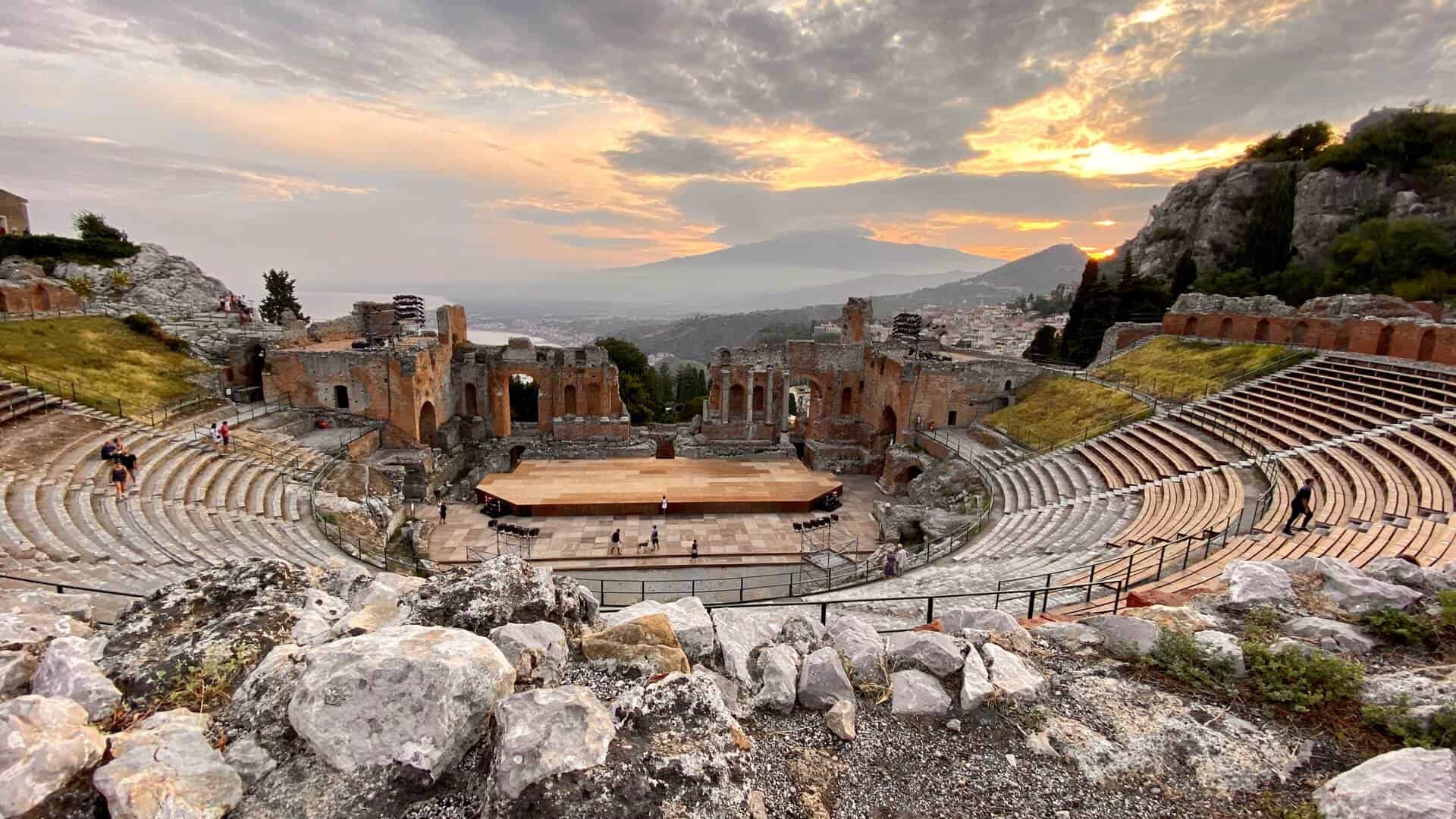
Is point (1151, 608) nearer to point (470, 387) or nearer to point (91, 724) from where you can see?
point (91, 724)

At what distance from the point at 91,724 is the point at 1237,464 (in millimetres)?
20229

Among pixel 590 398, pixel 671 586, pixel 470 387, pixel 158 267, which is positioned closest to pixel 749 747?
pixel 671 586

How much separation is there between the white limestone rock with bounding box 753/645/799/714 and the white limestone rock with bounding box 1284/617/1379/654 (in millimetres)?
4445

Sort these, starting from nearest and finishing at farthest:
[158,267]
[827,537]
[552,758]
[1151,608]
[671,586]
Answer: [552,758] → [1151,608] → [671,586] → [827,537] → [158,267]

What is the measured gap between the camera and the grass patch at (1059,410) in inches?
874

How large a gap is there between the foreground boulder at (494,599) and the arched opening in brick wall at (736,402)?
89.1 ft

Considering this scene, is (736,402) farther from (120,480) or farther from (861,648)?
(861,648)

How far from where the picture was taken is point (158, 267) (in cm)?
3525

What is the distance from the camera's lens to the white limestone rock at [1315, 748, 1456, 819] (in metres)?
2.98

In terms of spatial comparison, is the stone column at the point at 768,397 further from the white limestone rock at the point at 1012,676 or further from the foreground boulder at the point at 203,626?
the foreground boulder at the point at 203,626

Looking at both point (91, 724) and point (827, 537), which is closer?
point (91, 724)

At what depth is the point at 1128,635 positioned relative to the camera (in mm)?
5133

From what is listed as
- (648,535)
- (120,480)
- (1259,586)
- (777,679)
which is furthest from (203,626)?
(648,535)

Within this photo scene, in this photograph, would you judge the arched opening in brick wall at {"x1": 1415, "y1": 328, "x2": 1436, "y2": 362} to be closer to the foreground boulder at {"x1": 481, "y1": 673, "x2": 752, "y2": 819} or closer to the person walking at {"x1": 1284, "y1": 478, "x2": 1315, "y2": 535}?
the person walking at {"x1": 1284, "y1": 478, "x2": 1315, "y2": 535}
